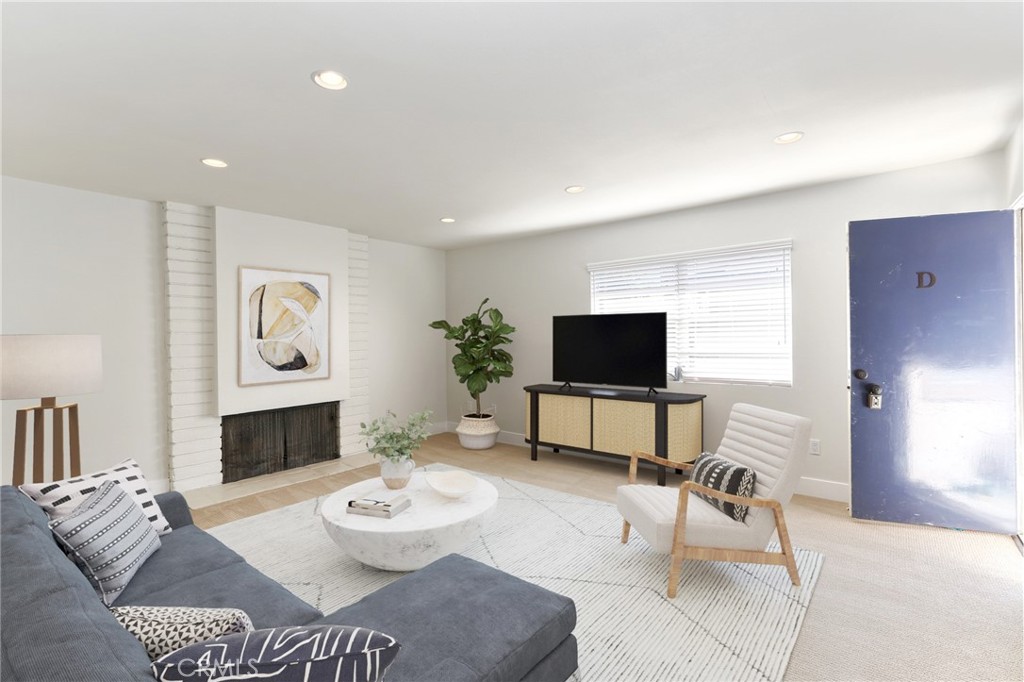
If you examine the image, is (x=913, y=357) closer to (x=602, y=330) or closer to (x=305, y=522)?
(x=602, y=330)

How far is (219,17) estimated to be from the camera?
69.9 inches

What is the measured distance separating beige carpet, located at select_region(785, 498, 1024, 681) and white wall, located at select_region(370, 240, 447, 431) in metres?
4.50

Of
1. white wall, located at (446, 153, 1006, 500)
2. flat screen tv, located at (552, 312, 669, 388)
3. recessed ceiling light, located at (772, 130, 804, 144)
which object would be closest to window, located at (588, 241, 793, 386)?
white wall, located at (446, 153, 1006, 500)

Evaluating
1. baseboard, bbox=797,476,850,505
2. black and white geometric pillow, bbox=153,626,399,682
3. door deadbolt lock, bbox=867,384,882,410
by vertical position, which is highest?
door deadbolt lock, bbox=867,384,882,410

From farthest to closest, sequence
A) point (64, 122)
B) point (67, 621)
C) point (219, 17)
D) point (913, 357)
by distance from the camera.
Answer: point (913, 357) < point (64, 122) < point (219, 17) < point (67, 621)

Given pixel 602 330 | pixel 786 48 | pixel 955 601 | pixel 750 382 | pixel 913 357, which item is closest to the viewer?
Answer: pixel 786 48

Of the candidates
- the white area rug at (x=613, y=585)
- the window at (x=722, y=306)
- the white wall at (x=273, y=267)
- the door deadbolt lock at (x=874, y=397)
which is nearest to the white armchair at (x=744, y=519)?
the white area rug at (x=613, y=585)

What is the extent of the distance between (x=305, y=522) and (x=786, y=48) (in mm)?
3906

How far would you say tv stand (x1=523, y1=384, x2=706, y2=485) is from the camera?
433cm

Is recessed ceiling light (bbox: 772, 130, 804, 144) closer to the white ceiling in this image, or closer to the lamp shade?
the white ceiling

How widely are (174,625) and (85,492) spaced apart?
4.44 ft

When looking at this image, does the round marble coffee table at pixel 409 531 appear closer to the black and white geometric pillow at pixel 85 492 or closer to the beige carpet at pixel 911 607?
the black and white geometric pillow at pixel 85 492

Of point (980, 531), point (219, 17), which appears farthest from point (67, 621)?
point (980, 531)

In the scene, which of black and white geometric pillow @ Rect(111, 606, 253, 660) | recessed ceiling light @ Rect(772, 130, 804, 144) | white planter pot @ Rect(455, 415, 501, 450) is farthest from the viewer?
white planter pot @ Rect(455, 415, 501, 450)
